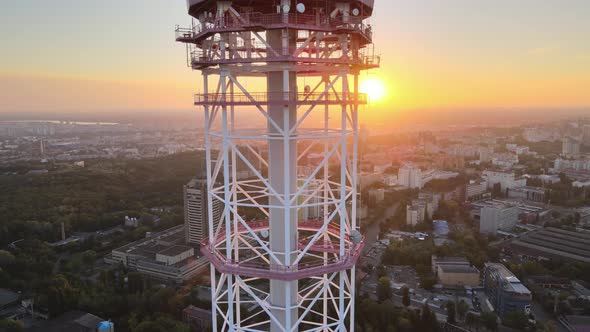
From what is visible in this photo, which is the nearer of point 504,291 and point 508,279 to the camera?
point 504,291

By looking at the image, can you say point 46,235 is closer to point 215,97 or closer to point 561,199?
point 215,97

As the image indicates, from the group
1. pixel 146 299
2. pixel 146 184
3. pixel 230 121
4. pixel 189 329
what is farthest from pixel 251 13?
pixel 146 184

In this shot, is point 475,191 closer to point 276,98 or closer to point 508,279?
point 508,279

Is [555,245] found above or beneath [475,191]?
beneath

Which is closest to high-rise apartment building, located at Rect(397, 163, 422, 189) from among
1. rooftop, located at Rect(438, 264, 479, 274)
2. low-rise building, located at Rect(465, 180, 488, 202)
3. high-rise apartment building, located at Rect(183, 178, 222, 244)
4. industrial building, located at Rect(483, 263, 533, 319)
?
low-rise building, located at Rect(465, 180, 488, 202)

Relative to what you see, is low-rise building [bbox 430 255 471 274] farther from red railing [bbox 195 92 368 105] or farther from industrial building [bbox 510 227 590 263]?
red railing [bbox 195 92 368 105]

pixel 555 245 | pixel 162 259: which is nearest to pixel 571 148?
pixel 555 245

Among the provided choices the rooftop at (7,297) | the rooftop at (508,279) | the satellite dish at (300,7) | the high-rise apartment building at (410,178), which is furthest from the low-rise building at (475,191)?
the satellite dish at (300,7)

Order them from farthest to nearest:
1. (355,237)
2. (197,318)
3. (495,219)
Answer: (495,219)
(197,318)
(355,237)
